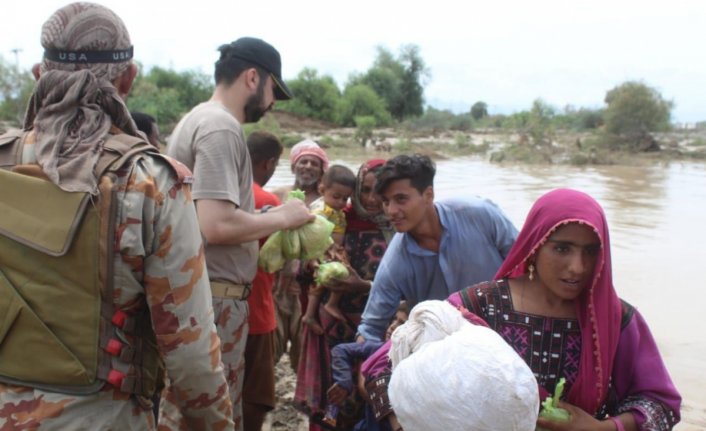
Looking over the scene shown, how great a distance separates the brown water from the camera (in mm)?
7375

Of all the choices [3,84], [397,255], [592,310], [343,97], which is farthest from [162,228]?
[343,97]

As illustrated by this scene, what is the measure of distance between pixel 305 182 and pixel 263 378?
164 centimetres

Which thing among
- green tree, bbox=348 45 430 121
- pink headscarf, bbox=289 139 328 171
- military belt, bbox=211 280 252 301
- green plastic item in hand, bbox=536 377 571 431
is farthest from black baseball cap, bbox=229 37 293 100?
green tree, bbox=348 45 430 121

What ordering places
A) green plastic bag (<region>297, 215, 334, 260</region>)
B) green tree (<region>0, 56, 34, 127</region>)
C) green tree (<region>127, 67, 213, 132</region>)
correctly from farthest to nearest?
green tree (<region>0, 56, 34, 127</region>) → green tree (<region>127, 67, 213, 132</region>) → green plastic bag (<region>297, 215, 334, 260</region>)

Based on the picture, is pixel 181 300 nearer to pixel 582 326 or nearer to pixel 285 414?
pixel 582 326

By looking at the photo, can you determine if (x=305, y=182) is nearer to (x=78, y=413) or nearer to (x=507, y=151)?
(x=78, y=413)

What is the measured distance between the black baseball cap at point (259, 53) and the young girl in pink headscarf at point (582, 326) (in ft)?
4.38

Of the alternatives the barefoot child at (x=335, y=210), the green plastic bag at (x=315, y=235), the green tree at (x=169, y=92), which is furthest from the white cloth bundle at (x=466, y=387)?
the green tree at (x=169, y=92)

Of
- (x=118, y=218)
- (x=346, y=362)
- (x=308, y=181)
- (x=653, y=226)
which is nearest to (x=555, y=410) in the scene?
(x=346, y=362)

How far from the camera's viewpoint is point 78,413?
1.71 meters

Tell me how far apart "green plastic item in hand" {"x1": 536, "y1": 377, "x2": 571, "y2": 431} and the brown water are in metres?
3.38

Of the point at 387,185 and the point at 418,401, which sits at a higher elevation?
the point at 387,185

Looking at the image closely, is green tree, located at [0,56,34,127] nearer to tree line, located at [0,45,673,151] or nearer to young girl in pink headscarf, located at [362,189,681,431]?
tree line, located at [0,45,673,151]

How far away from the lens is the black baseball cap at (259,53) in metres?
3.00
